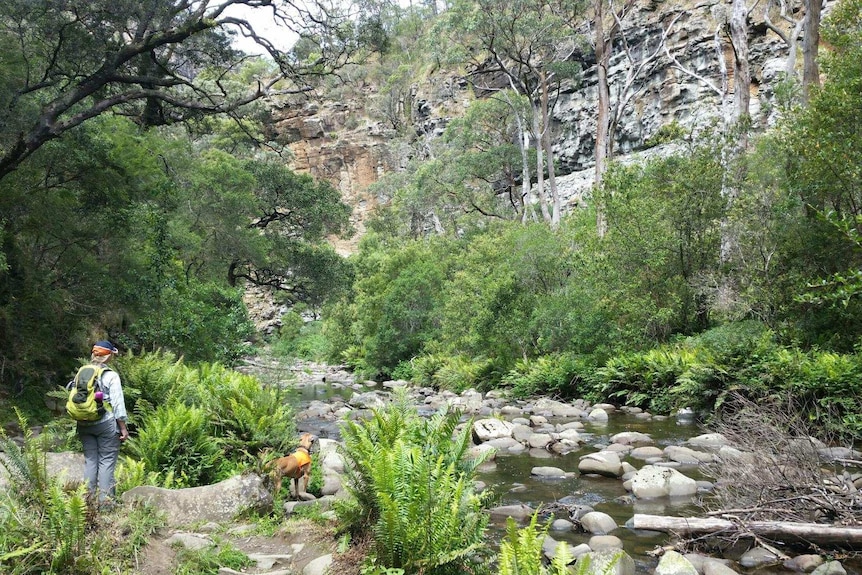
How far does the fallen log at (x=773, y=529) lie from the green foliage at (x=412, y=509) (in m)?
2.11

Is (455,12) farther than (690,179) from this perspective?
Yes

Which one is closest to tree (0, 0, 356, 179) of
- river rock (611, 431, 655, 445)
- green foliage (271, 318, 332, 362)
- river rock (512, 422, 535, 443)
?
river rock (512, 422, 535, 443)

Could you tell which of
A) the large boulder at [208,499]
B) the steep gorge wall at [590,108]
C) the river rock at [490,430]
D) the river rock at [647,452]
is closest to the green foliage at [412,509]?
the large boulder at [208,499]

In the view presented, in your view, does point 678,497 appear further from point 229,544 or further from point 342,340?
point 342,340

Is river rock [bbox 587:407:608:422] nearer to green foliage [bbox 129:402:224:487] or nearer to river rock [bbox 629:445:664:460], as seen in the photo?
river rock [bbox 629:445:664:460]

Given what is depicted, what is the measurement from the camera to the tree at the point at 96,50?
11.1 m

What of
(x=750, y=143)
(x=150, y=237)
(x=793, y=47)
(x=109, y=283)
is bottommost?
(x=109, y=283)

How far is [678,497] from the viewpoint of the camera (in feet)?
24.4

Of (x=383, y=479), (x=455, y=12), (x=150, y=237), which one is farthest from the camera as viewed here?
(x=455, y=12)

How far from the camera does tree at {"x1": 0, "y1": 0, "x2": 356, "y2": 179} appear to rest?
36.5 ft

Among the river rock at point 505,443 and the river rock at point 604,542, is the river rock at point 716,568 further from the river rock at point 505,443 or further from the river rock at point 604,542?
the river rock at point 505,443

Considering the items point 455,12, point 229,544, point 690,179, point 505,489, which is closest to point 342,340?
point 455,12

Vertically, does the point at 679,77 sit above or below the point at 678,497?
above

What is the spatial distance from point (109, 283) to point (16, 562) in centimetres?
1100
